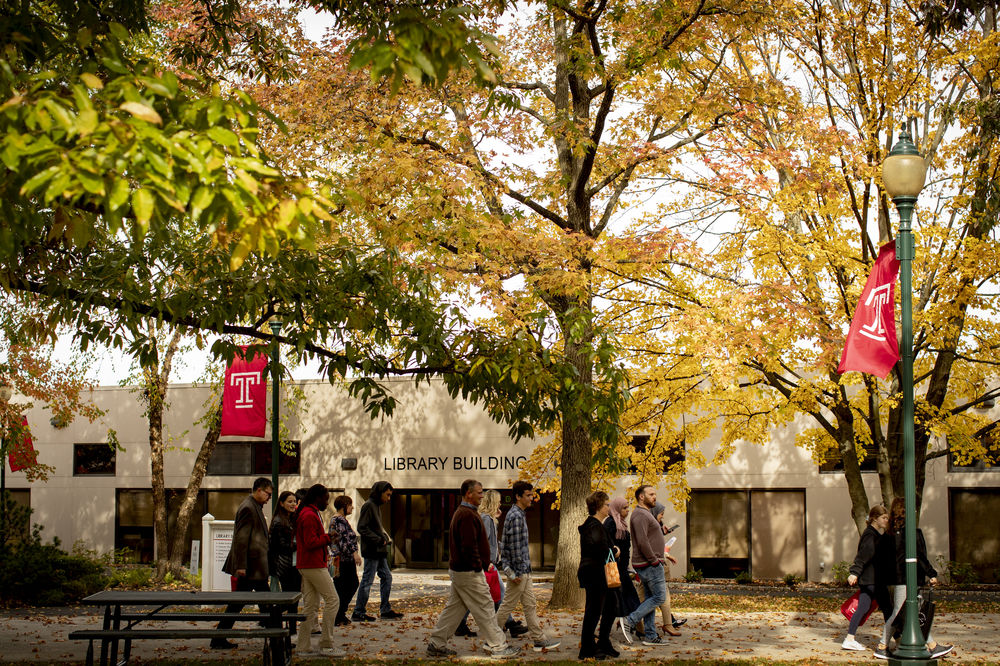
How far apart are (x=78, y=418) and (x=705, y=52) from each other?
23075mm

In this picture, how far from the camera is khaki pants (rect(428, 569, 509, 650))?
1007 cm

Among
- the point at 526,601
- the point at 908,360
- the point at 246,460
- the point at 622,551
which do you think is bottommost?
the point at 526,601

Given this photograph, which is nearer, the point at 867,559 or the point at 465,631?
the point at 867,559

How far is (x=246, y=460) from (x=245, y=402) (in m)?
12.2

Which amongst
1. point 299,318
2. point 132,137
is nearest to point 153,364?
point 299,318

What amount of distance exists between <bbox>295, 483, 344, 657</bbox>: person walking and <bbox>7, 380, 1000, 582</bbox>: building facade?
492 inches

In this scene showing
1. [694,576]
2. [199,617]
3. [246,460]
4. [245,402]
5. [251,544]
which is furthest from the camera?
[246,460]

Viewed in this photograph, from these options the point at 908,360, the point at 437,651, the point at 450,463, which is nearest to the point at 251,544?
the point at 437,651

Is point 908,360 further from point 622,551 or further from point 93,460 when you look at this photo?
point 93,460

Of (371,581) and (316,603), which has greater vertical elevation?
(316,603)

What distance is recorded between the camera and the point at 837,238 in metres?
16.8

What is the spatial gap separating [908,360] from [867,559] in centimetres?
245

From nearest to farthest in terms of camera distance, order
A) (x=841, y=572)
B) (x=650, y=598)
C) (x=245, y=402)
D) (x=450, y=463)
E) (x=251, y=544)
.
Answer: (x=251, y=544) < (x=650, y=598) < (x=245, y=402) < (x=841, y=572) < (x=450, y=463)

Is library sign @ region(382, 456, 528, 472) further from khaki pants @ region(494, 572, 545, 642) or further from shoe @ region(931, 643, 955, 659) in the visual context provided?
shoe @ region(931, 643, 955, 659)
